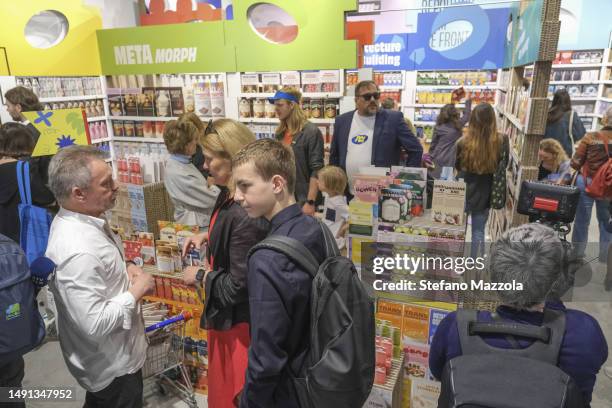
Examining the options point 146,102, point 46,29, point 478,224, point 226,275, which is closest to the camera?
point 226,275

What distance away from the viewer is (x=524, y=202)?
7.95 ft

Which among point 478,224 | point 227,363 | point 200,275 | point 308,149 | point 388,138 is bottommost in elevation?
point 478,224

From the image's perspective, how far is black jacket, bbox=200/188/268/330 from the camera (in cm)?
185

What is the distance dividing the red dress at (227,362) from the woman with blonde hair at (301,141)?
2175 mm

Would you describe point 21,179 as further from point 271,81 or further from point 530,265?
point 271,81

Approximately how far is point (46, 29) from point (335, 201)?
553cm

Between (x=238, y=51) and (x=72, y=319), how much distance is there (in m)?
4.76

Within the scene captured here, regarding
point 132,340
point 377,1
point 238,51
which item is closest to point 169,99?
point 238,51

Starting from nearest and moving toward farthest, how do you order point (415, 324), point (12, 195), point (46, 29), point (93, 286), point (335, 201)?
point (93, 286), point (415, 324), point (12, 195), point (335, 201), point (46, 29)

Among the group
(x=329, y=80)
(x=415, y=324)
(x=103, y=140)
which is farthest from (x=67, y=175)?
(x=103, y=140)

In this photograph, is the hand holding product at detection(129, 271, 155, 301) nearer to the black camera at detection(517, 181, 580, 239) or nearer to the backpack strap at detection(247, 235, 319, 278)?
the backpack strap at detection(247, 235, 319, 278)

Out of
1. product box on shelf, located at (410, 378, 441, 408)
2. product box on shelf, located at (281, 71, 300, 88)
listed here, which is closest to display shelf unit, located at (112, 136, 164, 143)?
product box on shelf, located at (281, 71, 300, 88)

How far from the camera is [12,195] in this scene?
11.4ft

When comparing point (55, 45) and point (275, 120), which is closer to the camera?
point (275, 120)
